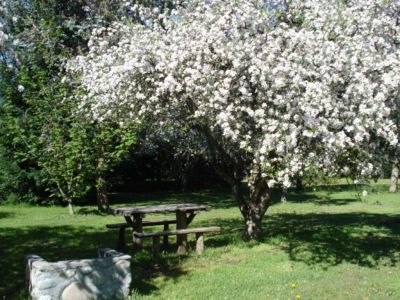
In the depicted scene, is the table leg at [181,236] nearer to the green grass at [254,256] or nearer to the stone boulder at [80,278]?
the green grass at [254,256]

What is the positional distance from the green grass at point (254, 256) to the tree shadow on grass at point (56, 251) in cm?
1

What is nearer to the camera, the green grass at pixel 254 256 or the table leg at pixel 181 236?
the green grass at pixel 254 256

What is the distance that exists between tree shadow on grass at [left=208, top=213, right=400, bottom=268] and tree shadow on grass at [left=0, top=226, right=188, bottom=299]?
2.07 m

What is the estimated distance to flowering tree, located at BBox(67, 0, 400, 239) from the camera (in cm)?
694

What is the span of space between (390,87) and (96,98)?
478 cm

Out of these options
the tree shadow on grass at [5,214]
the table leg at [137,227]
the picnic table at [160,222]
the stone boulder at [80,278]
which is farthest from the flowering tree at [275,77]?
the tree shadow on grass at [5,214]

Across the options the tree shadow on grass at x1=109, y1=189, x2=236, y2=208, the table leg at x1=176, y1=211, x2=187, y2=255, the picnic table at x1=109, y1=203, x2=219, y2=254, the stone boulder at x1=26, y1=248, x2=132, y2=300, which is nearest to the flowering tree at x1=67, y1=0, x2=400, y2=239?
the picnic table at x1=109, y1=203, x2=219, y2=254

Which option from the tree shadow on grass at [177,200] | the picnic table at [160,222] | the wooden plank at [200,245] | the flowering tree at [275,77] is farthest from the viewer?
the tree shadow on grass at [177,200]

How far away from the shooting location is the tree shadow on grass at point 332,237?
867cm

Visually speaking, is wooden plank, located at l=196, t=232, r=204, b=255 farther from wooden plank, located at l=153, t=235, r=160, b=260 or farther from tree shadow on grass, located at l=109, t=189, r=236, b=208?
tree shadow on grass, located at l=109, t=189, r=236, b=208

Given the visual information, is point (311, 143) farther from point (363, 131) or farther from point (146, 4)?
point (146, 4)

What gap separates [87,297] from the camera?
235 inches

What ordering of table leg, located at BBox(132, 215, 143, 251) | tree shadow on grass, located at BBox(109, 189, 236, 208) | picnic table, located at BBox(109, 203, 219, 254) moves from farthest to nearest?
tree shadow on grass, located at BBox(109, 189, 236, 208) → table leg, located at BBox(132, 215, 143, 251) → picnic table, located at BBox(109, 203, 219, 254)

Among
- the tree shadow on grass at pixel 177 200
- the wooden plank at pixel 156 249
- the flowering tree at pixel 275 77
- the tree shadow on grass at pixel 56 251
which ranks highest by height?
the flowering tree at pixel 275 77
